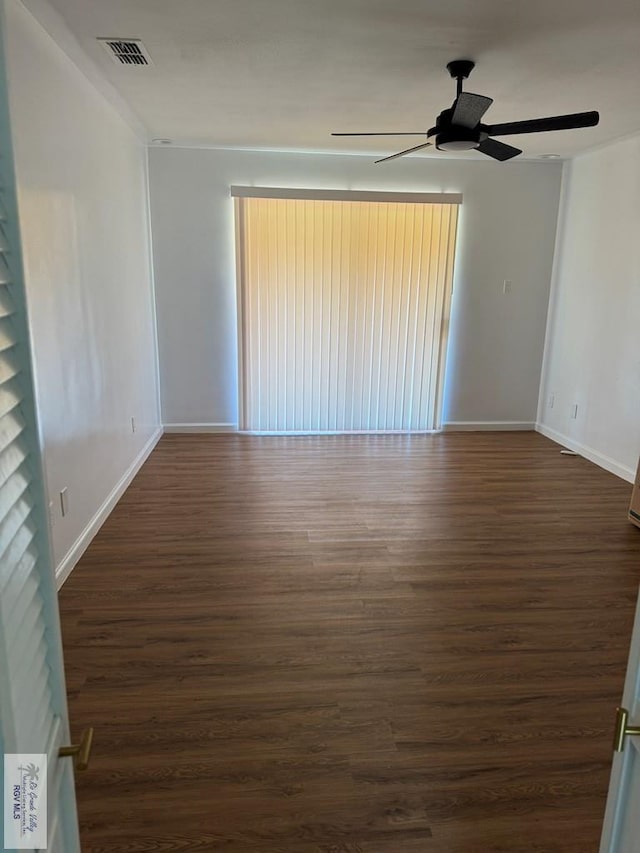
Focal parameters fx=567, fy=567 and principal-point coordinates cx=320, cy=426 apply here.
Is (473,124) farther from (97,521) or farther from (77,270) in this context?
(97,521)

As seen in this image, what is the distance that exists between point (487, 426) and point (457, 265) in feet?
5.45

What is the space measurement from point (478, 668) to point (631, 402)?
119 inches

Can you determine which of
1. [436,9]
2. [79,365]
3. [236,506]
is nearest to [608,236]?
[436,9]

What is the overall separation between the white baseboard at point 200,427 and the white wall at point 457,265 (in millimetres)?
60

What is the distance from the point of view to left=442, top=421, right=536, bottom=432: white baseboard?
584 centimetres

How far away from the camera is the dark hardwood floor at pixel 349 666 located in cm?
164

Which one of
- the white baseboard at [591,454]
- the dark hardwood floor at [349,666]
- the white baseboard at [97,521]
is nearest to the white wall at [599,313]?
the white baseboard at [591,454]

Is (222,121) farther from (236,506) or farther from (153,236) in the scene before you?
(236,506)

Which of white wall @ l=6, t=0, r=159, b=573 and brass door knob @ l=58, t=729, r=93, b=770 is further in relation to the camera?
white wall @ l=6, t=0, r=159, b=573

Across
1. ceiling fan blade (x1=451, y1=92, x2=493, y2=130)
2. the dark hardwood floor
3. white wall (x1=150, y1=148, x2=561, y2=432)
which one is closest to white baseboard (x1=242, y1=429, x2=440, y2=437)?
white wall (x1=150, y1=148, x2=561, y2=432)

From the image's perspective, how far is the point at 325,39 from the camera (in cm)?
267

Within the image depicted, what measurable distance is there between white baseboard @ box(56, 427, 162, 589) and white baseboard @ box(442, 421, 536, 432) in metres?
2.99

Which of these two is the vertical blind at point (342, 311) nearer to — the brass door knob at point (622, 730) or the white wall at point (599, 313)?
the white wall at point (599, 313)

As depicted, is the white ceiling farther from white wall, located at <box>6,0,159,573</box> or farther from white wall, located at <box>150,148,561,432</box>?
white wall, located at <box>150,148,561,432</box>
